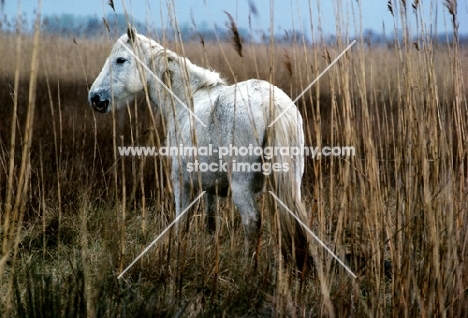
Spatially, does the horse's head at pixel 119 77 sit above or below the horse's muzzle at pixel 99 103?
above

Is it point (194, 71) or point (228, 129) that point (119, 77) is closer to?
point (194, 71)

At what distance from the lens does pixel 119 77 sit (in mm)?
3826

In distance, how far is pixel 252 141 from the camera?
10.0ft

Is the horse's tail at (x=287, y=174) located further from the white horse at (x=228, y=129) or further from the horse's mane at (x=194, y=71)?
the horse's mane at (x=194, y=71)

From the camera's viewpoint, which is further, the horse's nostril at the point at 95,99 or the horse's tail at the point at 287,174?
the horse's nostril at the point at 95,99

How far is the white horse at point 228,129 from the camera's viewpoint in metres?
2.67

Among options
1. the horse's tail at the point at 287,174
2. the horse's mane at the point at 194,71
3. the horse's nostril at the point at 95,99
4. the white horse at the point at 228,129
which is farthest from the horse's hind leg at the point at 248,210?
the horse's nostril at the point at 95,99

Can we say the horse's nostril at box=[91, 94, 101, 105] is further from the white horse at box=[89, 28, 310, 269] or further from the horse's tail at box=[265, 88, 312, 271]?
the horse's tail at box=[265, 88, 312, 271]

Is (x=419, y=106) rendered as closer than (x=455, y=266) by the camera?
No

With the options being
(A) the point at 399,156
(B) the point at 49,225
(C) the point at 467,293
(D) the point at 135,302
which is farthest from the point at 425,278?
(B) the point at 49,225

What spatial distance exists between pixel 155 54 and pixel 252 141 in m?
1.15

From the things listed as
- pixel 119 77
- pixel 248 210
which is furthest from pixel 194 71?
pixel 248 210

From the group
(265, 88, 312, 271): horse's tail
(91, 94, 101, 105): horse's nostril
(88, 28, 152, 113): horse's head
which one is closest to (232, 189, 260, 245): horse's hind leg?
(265, 88, 312, 271): horse's tail

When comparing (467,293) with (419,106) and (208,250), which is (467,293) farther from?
(208,250)
